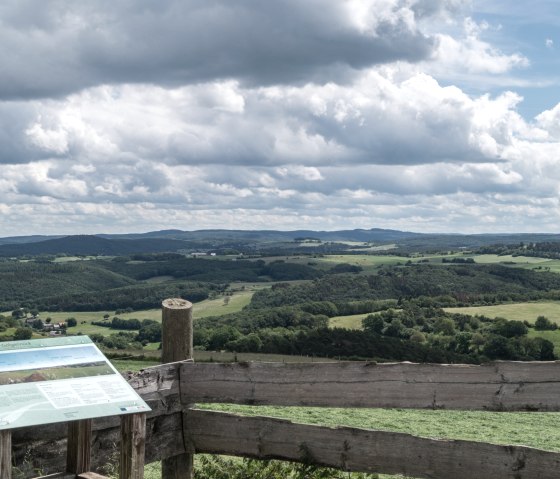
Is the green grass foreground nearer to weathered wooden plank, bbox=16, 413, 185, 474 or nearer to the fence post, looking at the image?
the fence post

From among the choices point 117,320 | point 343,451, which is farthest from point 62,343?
point 117,320

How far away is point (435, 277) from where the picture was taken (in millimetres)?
161500

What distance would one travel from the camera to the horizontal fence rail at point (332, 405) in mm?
5820

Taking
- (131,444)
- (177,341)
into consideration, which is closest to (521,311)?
(177,341)

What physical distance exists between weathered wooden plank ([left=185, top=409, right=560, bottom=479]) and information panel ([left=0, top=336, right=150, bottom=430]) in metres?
2.04

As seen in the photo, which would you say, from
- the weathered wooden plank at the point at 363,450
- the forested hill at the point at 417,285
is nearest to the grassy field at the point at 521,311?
the forested hill at the point at 417,285

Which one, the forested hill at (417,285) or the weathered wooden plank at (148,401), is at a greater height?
the weathered wooden plank at (148,401)

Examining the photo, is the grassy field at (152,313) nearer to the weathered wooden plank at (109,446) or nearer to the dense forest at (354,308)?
the dense forest at (354,308)

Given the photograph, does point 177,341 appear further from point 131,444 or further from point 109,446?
point 131,444

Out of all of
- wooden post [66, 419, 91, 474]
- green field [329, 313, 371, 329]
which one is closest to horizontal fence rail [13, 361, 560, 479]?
wooden post [66, 419, 91, 474]

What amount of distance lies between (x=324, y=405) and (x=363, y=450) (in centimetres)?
52

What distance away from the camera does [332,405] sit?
635 centimetres

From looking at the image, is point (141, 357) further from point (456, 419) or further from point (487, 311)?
point (487, 311)

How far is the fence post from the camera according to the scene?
6.97 m
